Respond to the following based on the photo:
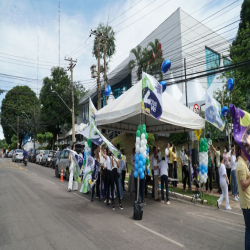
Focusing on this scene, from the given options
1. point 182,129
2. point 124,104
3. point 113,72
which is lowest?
point 182,129

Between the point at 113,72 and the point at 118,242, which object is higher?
the point at 113,72

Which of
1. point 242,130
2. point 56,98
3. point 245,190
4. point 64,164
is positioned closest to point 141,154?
point 242,130

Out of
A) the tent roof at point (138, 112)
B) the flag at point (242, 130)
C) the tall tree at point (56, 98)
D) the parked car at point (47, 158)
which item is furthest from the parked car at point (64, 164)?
the tall tree at point (56, 98)

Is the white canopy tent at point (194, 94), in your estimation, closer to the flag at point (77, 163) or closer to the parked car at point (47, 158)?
the parked car at point (47, 158)

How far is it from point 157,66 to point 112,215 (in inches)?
863

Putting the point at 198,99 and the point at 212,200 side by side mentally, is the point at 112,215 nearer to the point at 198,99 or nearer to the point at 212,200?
the point at 212,200

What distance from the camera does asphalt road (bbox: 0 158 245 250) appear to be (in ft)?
15.6

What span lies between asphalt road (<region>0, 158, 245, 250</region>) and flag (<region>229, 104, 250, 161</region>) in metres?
2.29

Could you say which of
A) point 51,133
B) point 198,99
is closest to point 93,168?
point 198,99

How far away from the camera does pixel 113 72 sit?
3853 centimetres

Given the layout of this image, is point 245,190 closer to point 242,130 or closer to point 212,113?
point 242,130

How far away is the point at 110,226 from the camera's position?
5.86m

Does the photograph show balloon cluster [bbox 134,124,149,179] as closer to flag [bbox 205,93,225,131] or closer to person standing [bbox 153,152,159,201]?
person standing [bbox 153,152,159,201]

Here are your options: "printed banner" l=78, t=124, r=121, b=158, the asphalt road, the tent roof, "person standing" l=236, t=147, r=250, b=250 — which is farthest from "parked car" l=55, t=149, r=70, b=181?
"person standing" l=236, t=147, r=250, b=250
